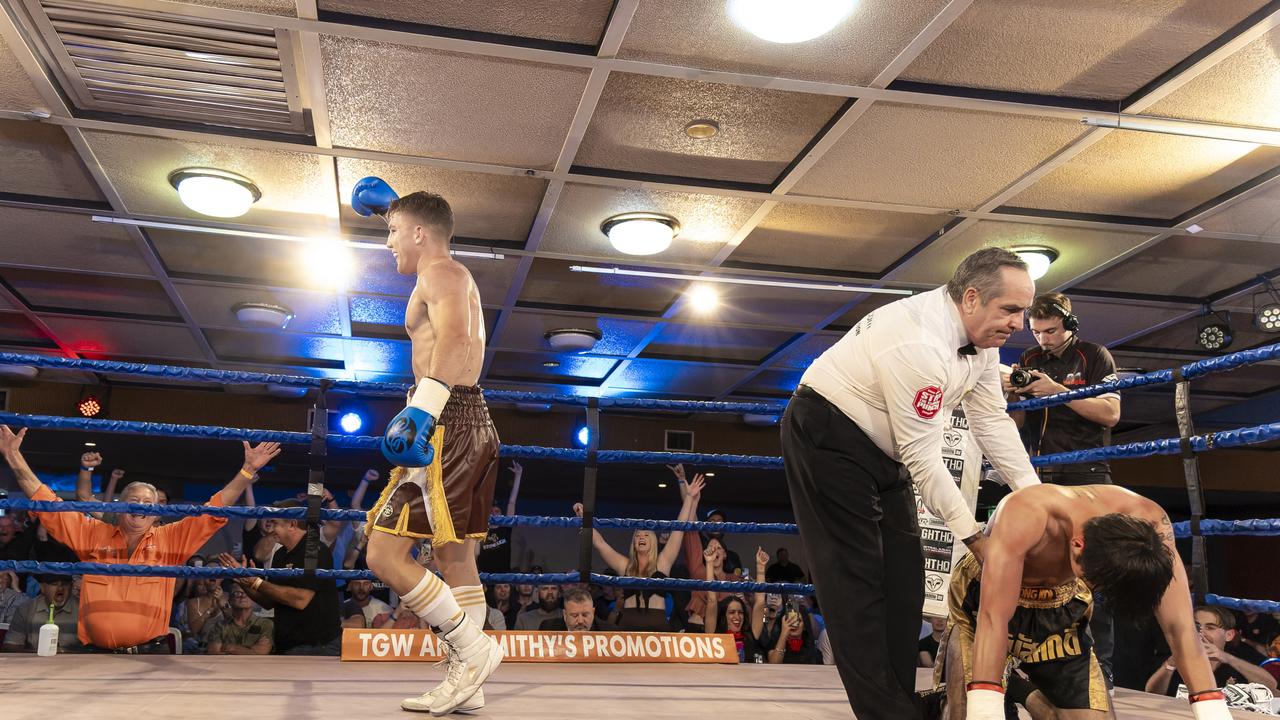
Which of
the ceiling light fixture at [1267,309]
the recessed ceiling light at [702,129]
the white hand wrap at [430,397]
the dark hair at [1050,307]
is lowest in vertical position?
the white hand wrap at [430,397]

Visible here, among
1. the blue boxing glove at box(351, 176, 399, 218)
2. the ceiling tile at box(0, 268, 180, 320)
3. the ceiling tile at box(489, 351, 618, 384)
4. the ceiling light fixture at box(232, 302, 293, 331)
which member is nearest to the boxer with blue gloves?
the blue boxing glove at box(351, 176, 399, 218)

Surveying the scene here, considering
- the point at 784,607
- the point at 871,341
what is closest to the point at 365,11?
the point at 871,341

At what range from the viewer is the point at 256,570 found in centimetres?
284

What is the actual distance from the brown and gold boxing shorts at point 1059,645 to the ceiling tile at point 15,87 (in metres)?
3.76

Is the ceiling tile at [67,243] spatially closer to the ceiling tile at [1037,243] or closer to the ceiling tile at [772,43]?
the ceiling tile at [772,43]

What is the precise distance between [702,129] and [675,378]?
4408 mm

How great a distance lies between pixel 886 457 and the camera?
1932 mm

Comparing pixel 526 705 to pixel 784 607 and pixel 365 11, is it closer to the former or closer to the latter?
pixel 365 11

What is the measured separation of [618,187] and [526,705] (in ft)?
9.09

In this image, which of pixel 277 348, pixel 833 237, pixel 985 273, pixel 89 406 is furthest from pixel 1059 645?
pixel 89 406

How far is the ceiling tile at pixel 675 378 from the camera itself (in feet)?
25.6

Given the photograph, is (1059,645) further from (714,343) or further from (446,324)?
(714,343)

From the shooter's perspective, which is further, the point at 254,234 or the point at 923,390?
the point at 254,234

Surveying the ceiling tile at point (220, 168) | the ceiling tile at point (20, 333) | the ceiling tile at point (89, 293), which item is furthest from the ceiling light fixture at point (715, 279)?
the ceiling tile at point (20, 333)
